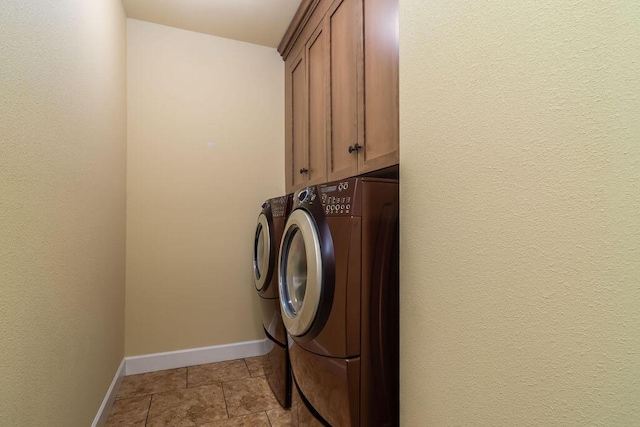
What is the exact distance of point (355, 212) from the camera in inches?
41.2

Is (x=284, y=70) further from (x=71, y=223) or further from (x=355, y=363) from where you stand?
(x=355, y=363)

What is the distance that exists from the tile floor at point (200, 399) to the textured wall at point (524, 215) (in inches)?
44.8

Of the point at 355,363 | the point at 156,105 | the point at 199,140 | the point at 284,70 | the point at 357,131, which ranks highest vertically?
the point at 284,70

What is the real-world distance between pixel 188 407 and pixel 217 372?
0.44m

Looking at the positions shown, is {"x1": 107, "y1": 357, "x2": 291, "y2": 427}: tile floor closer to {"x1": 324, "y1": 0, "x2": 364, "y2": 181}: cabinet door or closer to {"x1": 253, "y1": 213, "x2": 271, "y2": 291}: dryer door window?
{"x1": 253, "y1": 213, "x2": 271, "y2": 291}: dryer door window

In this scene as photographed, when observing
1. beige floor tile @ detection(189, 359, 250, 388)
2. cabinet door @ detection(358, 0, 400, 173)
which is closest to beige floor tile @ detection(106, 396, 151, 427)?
beige floor tile @ detection(189, 359, 250, 388)

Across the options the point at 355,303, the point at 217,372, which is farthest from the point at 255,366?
the point at 355,303

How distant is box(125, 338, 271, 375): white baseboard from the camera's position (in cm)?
226

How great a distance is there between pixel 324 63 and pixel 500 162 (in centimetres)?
150

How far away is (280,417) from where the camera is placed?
1733 millimetres

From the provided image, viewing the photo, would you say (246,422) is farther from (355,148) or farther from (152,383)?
(355,148)

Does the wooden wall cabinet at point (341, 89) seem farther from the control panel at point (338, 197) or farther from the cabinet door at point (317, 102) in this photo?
the control panel at point (338, 197)

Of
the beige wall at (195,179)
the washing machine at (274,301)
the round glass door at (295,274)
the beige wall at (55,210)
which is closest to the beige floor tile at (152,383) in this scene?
the beige wall at (195,179)

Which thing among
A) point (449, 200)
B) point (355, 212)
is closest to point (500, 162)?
point (449, 200)
